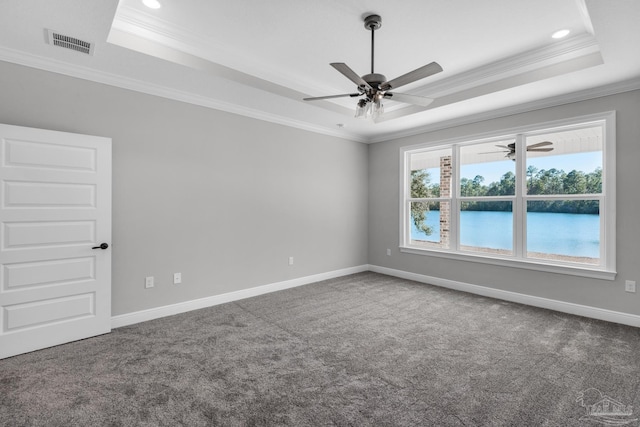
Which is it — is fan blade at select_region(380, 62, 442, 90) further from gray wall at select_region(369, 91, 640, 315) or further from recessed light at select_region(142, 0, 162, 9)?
gray wall at select_region(369, 91, 640, 315)

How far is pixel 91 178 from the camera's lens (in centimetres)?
300

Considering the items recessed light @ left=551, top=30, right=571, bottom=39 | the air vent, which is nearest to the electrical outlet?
recessed light @ left=551, top=30, right=571, bottom=39

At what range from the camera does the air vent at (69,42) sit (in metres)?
2.49

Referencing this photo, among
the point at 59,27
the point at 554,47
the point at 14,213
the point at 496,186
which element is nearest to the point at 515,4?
the point at 554,47

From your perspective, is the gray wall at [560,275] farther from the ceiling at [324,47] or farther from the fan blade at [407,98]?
the fan blade at [407,98]

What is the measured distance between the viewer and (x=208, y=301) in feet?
12.9

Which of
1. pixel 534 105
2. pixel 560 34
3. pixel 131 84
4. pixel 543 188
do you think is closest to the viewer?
pixel 560 34

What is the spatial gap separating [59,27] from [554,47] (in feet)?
14.3

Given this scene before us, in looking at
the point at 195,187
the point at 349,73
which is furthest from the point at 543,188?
the point at 195,187

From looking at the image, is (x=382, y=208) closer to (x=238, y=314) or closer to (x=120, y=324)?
(x=238, y=314)

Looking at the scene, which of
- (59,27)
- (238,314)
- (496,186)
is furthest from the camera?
(496,186)

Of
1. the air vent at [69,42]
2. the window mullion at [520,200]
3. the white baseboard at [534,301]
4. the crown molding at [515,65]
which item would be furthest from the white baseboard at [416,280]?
the crown molding at [515,65]

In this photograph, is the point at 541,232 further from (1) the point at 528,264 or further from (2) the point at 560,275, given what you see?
(2) the point at 560,275

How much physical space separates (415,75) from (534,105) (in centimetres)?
249
